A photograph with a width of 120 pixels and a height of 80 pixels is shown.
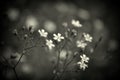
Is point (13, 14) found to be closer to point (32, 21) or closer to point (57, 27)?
point (32, 21)

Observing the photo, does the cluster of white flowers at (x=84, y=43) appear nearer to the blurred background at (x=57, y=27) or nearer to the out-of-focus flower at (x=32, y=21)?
the blurred background at (x=57, y=27)

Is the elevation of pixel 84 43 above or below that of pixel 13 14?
above

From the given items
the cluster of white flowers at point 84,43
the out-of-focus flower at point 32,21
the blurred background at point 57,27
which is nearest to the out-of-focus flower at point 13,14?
the blurred background at point 57,27

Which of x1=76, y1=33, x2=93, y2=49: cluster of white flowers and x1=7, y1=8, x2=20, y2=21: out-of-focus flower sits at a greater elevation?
x1=76, y1=33, x2=93, y2=49: cluster of white flowers

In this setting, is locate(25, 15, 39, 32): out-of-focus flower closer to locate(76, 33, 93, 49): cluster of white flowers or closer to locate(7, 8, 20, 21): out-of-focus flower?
locate(7, 8, 20, 21): out-of-focus flower

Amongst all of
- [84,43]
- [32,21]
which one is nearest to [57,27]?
[32,21]

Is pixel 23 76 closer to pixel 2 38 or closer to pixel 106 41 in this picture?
pixel 2 38

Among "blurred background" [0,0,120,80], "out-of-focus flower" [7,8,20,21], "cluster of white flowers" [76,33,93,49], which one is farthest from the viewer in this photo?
"out-of-focus flower" [7,8,20,21]

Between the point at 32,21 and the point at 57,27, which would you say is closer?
the point at 32,21

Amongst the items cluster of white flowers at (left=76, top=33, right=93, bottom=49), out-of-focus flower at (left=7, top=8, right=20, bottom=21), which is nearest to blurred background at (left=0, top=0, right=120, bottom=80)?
out-of-focus flower at (left=7, top=8, right=20, bottom=21)

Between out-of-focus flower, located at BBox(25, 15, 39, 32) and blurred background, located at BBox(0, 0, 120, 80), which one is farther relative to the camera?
out-of-focus flower, located at BBox(25, 15, 39, 32)
